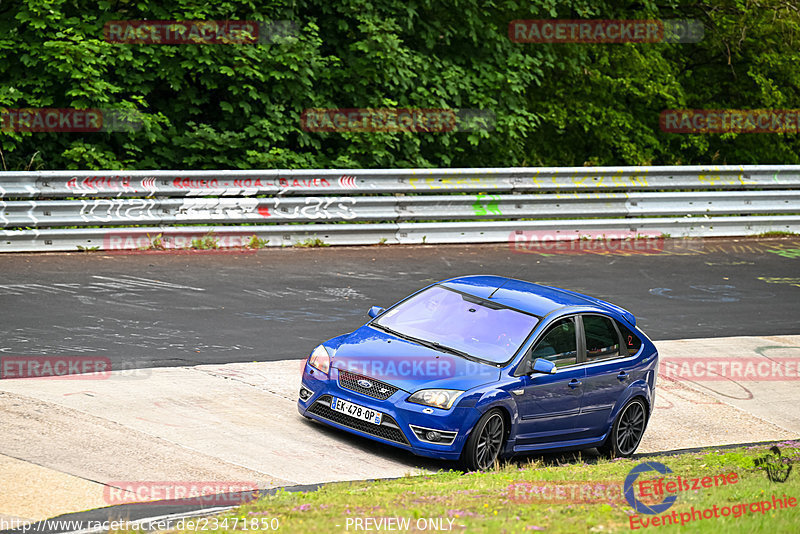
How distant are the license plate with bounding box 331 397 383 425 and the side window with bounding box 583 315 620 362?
230 cm

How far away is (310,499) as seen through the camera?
679 cm

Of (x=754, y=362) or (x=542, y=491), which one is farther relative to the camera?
(x=754, y=362)

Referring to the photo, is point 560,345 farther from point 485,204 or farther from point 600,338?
point 485,204

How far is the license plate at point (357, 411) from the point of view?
886 cm

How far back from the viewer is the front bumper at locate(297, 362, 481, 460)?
8625 millimetres

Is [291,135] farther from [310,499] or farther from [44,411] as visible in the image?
[310,499]

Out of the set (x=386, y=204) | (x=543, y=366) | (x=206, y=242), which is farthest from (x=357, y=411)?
(x=386, y=204)

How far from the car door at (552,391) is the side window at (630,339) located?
2.45 ft

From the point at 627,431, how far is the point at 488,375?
2135 mm

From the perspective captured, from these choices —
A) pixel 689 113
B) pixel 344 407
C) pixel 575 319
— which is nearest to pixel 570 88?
pixel 689 113

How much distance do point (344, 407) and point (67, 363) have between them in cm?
324

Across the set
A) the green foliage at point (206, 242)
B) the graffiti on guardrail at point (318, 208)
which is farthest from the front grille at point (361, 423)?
the graffiti on guardrail at point (318, 208)

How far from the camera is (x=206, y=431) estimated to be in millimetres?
8883

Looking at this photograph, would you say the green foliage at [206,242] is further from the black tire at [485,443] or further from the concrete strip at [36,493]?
the concrete strip at [36,493]
